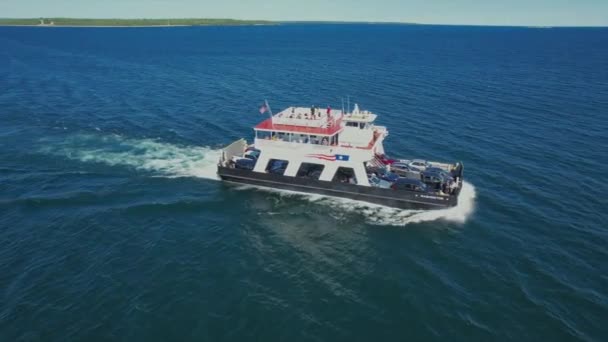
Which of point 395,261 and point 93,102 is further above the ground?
point 93,102

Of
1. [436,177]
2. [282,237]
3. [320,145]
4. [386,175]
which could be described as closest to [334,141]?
[320,145]

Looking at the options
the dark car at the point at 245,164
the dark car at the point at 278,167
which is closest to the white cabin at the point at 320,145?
the dark car at the point at 278,167

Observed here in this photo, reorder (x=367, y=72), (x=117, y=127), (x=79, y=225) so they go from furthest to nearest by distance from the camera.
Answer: (x=367, y=72) < (x=117, y=127) < (x=79, y=225)

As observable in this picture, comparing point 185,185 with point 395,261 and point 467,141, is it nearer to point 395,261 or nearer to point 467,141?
point 395,261

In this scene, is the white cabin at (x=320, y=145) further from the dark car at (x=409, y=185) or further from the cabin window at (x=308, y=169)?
the dark car at (x=409, y=185)

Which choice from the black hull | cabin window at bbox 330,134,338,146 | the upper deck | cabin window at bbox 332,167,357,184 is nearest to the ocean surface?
the black hull

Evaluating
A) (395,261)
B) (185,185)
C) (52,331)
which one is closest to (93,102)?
(185,185)

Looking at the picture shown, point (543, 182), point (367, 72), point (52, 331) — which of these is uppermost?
point (367, 72)
